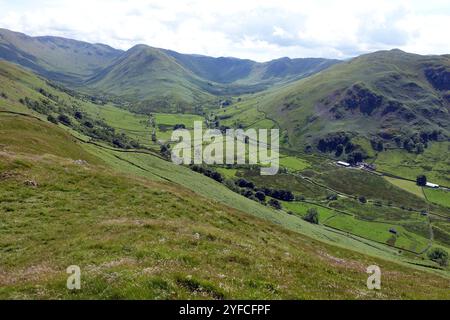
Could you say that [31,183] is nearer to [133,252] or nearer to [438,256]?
[133,252]

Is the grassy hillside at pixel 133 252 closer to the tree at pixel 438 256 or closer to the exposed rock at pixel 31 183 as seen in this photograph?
the exposed rock at pixel 31 183

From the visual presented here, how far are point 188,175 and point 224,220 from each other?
6619 cm

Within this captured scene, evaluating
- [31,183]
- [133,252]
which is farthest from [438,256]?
[133,252]

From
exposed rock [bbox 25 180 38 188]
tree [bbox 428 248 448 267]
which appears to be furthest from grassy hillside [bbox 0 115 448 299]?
tree [bbox 428 248 448 267]

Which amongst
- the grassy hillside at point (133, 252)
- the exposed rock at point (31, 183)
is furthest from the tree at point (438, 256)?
the exposed rock at point (31, 183)

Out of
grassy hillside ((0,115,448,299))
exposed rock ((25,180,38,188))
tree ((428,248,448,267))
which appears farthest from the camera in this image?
tree ((428,248,448,267))

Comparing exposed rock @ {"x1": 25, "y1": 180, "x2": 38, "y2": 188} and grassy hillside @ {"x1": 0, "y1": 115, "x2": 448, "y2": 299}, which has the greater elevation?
exposed rock @ {"x1": 25, "y1": 180, "x2": 38, "y2": 188}

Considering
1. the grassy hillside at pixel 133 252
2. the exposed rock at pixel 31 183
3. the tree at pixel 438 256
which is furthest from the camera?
the tree at pixel 438 256

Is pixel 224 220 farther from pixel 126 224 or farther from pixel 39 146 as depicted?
pixel 39 146

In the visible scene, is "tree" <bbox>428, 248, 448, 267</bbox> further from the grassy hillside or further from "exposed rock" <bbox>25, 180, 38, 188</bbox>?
"exposed rock" <bbox>25, 180, 38, 188</bbox>
